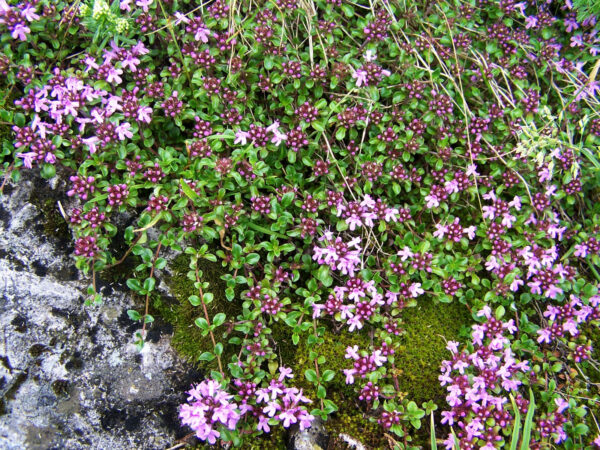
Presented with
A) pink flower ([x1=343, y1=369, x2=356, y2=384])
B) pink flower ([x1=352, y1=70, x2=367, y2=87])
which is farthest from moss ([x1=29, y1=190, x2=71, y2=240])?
pink flower ([x1=352, y1=70, x2=367, y2=87])

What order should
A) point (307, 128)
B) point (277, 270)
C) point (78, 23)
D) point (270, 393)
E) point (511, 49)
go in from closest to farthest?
point (270, 393) → point (277, 270) → point (78, 23) → point (307, 128) → point (511, 49)

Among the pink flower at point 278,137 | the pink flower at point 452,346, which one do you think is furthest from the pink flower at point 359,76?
the pink flower at point 452,346

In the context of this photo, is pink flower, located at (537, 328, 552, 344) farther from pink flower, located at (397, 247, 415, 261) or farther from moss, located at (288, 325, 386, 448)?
moss, located at (288, 325, 386, 448)

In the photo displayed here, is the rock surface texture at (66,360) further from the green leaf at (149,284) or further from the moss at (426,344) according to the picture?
the moss at (426,344)

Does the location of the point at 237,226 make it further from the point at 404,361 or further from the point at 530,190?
the point at 530,190

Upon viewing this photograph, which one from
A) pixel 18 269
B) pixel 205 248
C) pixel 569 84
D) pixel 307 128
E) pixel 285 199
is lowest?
pixel 18 269

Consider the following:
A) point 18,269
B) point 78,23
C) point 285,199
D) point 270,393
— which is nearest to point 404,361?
point 270,393
